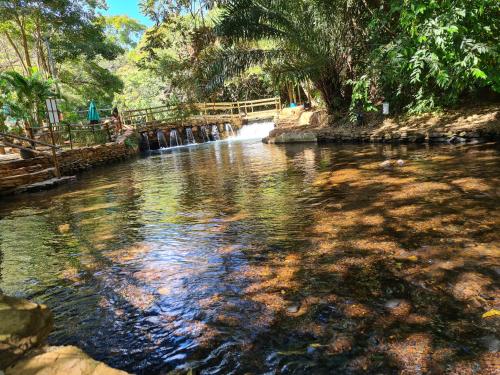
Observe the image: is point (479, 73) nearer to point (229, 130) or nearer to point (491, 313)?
point (491, 313)

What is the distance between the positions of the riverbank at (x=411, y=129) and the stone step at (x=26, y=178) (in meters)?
8.53

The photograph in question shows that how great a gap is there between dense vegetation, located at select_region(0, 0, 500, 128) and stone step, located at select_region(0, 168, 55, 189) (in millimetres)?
4565

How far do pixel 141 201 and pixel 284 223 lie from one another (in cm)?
354

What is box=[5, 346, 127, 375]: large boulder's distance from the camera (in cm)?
177

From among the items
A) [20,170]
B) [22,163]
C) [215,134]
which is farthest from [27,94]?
[215,134]

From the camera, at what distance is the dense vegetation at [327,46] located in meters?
8.35

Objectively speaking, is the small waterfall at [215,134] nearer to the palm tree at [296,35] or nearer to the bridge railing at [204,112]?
the bridge railing at [204,112]

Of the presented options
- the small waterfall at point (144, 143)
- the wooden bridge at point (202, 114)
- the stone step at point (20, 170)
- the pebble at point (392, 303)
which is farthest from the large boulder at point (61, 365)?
the wooden bridge at point (202, 114)

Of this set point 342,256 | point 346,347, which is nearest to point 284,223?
point 342,256

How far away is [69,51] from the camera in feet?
70.1

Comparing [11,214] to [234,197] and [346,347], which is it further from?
[346,347]

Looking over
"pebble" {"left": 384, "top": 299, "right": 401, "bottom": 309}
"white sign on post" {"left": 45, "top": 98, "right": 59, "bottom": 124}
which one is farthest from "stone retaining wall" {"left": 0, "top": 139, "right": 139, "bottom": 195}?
"pebble" {"left": 384, "top": 299, "right": 401, "bottom": 309}

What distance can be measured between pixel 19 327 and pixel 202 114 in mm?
24829

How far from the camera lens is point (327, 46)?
526 inches
